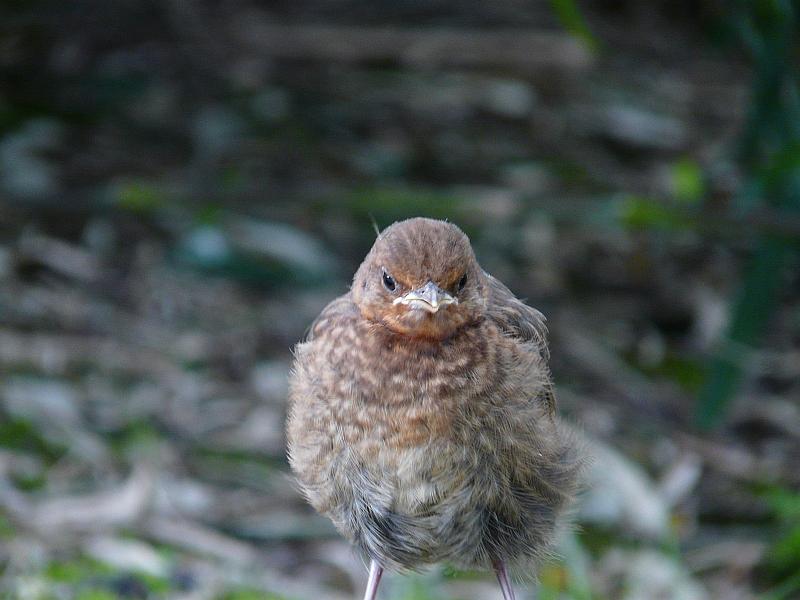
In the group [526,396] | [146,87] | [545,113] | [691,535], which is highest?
[545,113]

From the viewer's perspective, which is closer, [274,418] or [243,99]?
[274,418]

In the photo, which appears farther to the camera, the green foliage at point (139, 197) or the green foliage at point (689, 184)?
the green foliage at point (689, 184)

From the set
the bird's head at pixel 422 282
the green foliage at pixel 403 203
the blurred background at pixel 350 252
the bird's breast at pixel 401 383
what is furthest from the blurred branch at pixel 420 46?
the bird's breast at pixel 401 383

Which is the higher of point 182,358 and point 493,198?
point 493,198

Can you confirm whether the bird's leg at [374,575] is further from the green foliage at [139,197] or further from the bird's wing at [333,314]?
the green foliage at [139,197]

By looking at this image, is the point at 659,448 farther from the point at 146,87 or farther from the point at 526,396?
the point at 146,87

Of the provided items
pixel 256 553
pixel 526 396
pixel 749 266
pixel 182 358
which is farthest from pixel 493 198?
pixel 526 396

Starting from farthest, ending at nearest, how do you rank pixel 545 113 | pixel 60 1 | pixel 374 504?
pixel 545 113
pixel 60 1
pixel 374 504

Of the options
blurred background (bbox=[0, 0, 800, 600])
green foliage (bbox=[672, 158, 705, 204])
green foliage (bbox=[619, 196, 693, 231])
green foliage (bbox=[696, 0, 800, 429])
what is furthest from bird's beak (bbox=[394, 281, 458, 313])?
green foliage (bbox=[672, 158, 705, 204])
